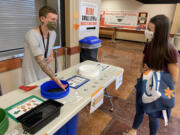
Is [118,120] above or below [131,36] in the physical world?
below

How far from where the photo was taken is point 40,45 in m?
1.45

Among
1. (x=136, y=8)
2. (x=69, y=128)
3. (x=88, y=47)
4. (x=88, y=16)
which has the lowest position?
(x=69, y=128)

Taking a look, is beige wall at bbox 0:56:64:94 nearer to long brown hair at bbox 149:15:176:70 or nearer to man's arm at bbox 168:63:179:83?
long brown hair at bbox 149:15:176:70

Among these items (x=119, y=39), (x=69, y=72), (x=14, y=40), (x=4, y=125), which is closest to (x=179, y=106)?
(x=69, y=72)

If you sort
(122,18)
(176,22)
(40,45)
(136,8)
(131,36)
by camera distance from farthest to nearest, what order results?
(122,18) < (131,36) < (136,8) < (176,22) < (40,45)

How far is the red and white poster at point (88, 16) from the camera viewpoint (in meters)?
2.50

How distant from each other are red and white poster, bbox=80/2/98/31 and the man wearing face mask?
113 centimetres

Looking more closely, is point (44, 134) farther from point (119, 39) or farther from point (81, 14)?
point (119, 39)

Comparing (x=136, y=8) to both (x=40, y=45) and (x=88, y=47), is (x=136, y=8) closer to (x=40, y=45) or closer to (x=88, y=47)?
(x=88, y=47)

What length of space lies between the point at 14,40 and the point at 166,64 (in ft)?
6.44

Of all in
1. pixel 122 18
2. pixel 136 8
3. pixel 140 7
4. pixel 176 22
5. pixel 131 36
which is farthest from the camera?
pixel 122 18

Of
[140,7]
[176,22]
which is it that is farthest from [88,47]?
[140,7]

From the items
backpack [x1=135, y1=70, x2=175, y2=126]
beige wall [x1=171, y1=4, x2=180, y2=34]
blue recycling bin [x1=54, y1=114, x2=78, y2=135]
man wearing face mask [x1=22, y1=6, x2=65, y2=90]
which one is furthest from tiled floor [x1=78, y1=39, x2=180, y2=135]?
beige wall [x1=171, y1=4, x2=180, y2=34]

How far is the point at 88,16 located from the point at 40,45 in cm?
152
